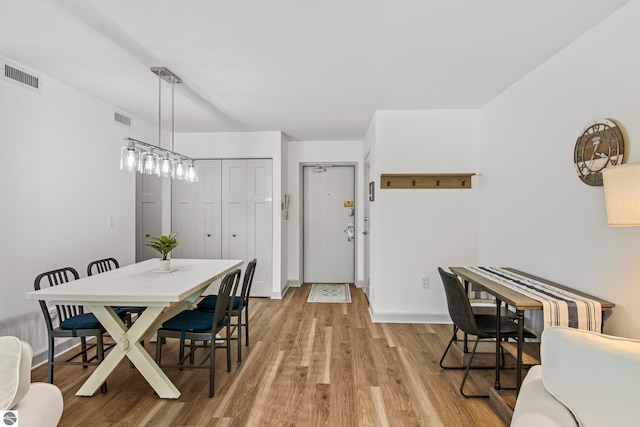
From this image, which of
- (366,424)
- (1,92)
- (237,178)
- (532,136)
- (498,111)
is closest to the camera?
(366,424)

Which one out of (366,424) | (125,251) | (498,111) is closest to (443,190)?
(498,111)

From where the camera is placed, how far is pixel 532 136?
2.64 metres

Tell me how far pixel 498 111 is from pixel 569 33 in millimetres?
1178

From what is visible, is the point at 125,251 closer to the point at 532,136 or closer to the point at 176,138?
the point at 176,138

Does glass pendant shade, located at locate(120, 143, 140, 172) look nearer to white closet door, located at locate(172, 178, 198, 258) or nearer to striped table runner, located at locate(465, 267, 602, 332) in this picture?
white closet door, located at locate(172, 178, 198, 258)

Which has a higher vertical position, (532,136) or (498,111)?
(498,111)

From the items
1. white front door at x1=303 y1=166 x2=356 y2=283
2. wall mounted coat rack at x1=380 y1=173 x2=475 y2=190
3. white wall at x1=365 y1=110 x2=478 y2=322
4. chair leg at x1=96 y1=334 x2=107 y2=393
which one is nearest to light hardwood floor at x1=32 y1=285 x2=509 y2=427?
chair leg at x1=96 y1=334 x2=107 y2=393

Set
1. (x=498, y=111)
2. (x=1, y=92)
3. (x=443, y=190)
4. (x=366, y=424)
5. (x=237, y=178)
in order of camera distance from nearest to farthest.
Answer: (x=366, y=424), (x=1, y=92), (x=498, y=111), (x=443, y=190), (x=237, y=178)

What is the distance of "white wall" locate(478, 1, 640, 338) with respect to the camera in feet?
5.84

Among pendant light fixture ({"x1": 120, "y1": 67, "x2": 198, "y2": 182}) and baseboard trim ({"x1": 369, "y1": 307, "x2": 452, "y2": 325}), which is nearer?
pendant light fixture ({"x1": 120, "y1": 67, "x2": 198, "y2": 182})

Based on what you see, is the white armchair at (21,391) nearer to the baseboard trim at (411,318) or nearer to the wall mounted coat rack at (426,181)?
the baseboard trim at (411,318)

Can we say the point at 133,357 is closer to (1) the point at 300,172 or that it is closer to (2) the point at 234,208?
(2) the point at 234,208

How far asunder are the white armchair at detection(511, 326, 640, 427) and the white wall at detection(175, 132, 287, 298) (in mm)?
3744

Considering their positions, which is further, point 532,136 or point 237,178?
point 237,178
